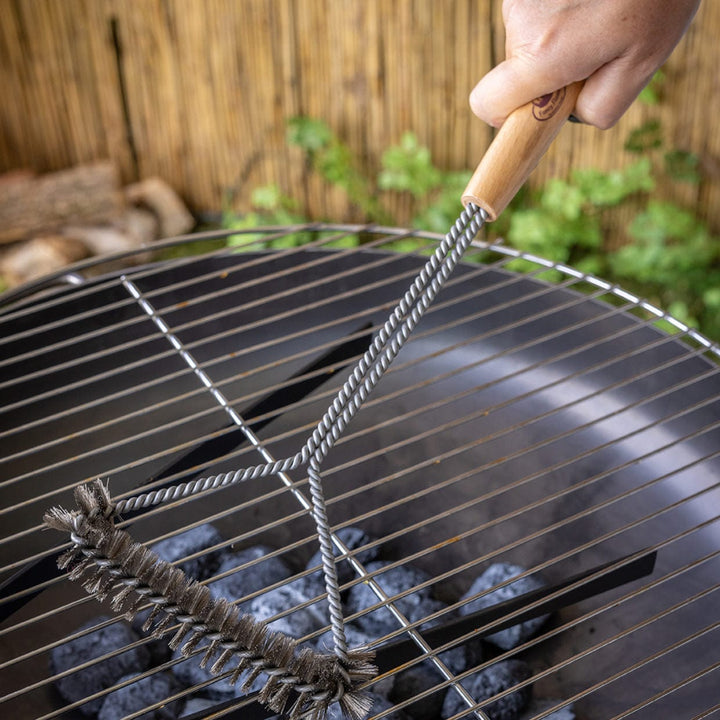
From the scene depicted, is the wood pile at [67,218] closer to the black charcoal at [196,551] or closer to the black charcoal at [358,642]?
the black charcoal at [196,551]

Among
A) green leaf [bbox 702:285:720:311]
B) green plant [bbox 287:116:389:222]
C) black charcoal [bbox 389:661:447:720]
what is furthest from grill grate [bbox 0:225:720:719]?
green plant [bbox 287:116:389:222]

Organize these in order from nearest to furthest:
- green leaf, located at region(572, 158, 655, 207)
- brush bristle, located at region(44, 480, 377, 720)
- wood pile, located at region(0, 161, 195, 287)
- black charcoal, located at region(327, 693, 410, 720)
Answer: brush bristle, located at region(44, 480, 377, 720) → black charcoal, located at region(327, 693, 410, 720) → green leaf, located at region(572, 158, 655, 207) → wood pile, located at region(0, 161, 195, 287)

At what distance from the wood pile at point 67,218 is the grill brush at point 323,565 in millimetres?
2144

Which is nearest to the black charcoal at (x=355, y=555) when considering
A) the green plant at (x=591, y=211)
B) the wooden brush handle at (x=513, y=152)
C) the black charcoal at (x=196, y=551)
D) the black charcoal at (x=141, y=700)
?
the black charcoal at (x=196, y=551)

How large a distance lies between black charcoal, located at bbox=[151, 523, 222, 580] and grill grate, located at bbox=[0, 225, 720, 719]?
26mm

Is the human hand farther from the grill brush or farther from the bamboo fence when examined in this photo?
the bamboo fence

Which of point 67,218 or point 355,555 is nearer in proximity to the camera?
point 355,555

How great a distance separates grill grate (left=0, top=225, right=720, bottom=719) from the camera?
100 cm

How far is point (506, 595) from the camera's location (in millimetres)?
1062

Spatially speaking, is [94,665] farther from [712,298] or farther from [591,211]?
[591,211]

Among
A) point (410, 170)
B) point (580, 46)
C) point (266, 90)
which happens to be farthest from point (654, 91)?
point (580, 46)

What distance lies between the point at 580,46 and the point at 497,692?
2.34ft

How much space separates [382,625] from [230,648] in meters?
0.41

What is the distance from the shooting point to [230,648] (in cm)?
71
